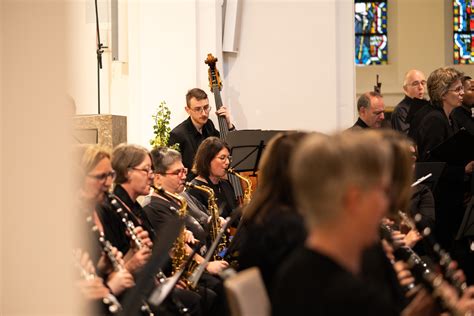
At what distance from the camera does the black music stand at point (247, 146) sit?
723 centimetres

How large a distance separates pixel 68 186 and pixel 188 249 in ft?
12.4

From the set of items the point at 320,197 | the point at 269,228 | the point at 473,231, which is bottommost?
the point at 473,231

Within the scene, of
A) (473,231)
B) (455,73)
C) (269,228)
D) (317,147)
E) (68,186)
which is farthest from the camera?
(455,73)

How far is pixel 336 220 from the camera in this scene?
7.09 ft

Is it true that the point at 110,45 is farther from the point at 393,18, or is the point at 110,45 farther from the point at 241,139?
the point at 393,18

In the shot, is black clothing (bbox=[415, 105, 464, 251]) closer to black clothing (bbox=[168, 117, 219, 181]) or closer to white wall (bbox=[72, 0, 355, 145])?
black clothing (bbox=[168, 117, 219, 181])

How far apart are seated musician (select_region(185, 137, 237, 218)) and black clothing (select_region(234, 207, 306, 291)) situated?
344cm

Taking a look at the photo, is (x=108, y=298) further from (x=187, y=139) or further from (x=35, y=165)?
(x=187, y=139)

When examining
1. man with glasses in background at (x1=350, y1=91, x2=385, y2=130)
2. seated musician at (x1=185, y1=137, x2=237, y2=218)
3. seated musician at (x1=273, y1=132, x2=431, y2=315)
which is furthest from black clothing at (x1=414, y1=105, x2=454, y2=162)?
seated musician at (x1=273, y1=132, x2=431, y2=315)

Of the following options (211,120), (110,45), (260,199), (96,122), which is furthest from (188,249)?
(110,45)

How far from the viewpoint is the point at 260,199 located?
3328 millimetres

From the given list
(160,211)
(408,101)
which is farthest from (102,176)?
(408,101)

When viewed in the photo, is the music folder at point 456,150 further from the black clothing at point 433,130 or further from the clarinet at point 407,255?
the clarinet at point 407,255

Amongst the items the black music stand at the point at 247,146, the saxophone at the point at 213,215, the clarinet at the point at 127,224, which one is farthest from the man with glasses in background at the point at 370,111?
the clarinet at the point at 127,224
